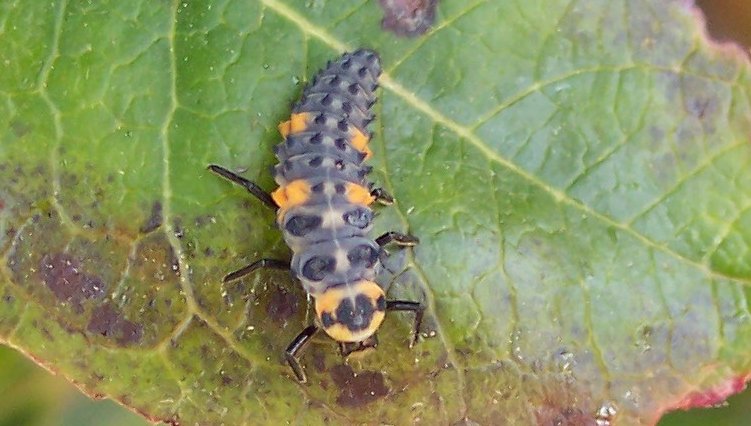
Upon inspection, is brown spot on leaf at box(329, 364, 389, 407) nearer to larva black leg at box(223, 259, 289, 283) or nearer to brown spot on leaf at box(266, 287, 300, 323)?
brown spot on leaf at box(266, 287, 300, 323)

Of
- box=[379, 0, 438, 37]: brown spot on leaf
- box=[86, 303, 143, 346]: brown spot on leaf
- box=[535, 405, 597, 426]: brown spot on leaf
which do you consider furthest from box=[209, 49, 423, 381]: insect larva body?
box=[535, 405, 597, 426]: brown spot on leaf

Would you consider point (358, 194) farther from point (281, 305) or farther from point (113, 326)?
point (113, 326)

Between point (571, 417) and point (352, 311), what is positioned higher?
point (352, 311)

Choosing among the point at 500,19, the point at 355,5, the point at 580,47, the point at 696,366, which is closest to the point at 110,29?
the point at 355,5

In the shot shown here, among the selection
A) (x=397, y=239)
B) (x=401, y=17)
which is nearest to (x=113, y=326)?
(x=397, y=239)

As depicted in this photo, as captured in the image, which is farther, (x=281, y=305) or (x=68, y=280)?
(x=281, y=305)
